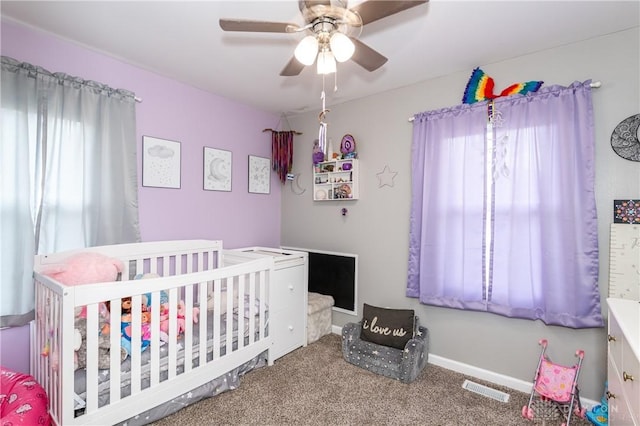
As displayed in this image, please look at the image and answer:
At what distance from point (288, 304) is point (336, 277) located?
0.64 meters

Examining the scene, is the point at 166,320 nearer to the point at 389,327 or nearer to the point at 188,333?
the point at 188,333

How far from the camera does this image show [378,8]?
1267 mm

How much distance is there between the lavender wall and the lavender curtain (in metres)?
1.69

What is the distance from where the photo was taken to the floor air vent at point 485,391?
2109 mm

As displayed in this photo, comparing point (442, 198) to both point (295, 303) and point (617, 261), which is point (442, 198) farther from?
point (295, 303)

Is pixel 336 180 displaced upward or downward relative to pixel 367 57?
downward

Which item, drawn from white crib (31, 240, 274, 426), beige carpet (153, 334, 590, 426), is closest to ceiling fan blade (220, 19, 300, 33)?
white crib (31, 240, 274, 426)

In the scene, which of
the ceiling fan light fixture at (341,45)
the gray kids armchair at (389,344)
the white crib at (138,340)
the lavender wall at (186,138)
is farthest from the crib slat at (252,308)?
the ceiling fan light fixture at (341,45)

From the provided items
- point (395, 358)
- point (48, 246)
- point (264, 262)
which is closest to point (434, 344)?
point (395, 358)

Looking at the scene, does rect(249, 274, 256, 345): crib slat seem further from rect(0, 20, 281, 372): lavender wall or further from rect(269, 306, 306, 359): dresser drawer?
rect(0, 20, 281, 372): lavender wall

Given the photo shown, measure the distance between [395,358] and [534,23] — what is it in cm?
234

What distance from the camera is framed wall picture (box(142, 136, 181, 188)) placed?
8.32ft

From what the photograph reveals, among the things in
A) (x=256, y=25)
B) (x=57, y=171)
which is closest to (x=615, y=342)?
(x=256, y=25)

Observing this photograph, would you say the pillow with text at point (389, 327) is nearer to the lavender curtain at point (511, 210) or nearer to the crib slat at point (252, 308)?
the lavender curtain at point (511, 210)
